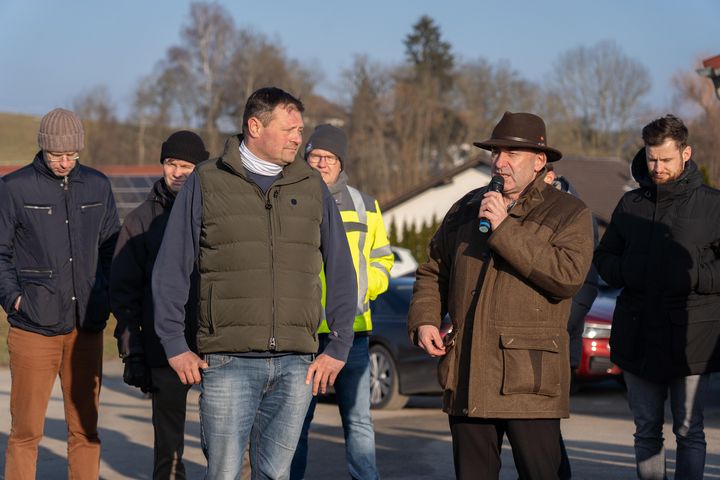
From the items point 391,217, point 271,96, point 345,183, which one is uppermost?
point 271,96

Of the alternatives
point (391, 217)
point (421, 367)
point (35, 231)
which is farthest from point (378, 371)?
point (391, 217)

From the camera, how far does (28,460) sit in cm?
632

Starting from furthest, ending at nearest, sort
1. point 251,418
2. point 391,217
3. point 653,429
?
1. point 391,217
2. point 653,429
3. point 251,418

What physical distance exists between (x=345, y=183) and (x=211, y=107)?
61.0m

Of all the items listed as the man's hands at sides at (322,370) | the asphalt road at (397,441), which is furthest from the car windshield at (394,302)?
→ the man's hands at sides at (322,370)

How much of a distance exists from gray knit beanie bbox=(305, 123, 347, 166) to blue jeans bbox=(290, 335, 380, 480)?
108 centimetres

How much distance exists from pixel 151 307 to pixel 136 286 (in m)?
0.13

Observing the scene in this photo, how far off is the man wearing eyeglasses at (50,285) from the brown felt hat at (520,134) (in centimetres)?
Answer: 239

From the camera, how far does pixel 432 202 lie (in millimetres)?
45688

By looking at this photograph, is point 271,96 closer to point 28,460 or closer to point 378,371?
point 28,460

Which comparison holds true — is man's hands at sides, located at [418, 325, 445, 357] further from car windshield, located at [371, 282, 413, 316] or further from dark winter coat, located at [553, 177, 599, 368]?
car windshield, located at [371, 282, 413, 316]

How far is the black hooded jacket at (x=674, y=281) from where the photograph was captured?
19.9 feet

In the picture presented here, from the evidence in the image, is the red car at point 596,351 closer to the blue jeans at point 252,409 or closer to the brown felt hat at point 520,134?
the brown felt hat at point 520,134

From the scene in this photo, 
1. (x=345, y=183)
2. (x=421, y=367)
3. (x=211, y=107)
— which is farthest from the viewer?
(x=211, y=107)
